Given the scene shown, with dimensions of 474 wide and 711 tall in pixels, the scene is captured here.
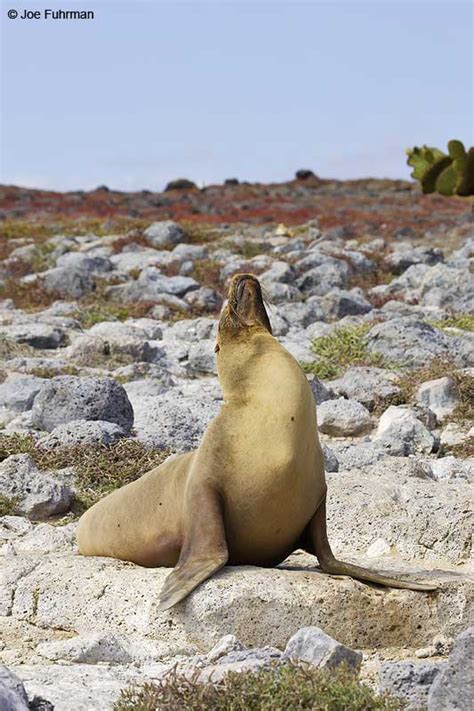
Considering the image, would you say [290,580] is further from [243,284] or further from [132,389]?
[132,389]

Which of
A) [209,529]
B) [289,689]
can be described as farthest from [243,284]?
[289,689]

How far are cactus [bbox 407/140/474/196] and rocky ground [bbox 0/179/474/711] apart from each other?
135cm

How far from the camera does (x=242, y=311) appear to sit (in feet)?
22.7

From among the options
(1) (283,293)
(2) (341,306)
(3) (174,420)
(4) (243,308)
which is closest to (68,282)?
(1) (283,293)

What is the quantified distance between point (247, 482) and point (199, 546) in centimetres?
40

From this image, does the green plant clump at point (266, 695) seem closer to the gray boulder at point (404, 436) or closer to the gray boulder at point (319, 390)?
the gray boulder at point (404, 436)

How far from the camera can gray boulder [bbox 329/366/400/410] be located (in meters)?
12.8

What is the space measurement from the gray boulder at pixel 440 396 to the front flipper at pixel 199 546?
639 cm

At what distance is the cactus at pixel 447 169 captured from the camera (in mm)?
24891

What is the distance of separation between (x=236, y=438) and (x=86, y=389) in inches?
179

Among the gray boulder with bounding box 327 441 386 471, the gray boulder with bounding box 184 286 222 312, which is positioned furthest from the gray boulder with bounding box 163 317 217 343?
the gray boulder with bounding box 327 441 386 471

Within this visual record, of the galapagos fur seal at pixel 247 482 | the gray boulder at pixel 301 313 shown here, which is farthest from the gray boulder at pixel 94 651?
the gray boulder at pixel 301 313

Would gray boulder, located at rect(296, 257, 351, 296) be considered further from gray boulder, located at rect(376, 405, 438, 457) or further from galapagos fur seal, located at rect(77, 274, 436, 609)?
galapagos fur seal, located at rect(77, 274, 436, 609)

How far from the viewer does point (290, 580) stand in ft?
20.8
